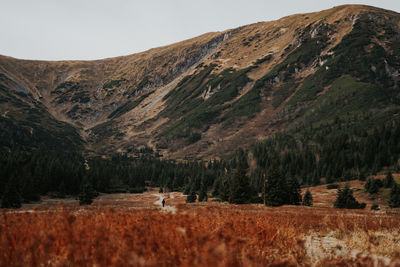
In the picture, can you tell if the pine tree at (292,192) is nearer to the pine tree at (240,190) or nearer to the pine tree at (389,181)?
the pine tree at (240,190)

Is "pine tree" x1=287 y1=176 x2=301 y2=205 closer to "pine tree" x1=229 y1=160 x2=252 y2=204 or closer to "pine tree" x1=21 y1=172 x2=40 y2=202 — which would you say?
"pine tree" x1=229 y1=160 x2=252 y2=204

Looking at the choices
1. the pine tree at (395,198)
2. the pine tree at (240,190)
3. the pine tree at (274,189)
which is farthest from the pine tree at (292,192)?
the pine tree at (395,198)

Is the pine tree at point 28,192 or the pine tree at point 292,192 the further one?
the pine tree at point 28,192

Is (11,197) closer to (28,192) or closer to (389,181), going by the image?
(28,192)

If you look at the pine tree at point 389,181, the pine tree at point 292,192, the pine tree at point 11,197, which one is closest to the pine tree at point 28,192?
the pine tree at point 11,197

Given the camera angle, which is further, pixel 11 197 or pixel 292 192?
pixel 292 192

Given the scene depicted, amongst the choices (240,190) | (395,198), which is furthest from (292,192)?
(395,198)

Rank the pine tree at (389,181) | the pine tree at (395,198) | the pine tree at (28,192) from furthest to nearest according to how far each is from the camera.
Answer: the pine tree at (389,181) → the pine tree at (28,192) → the pine tree at (395,198)

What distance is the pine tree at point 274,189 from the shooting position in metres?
46.8

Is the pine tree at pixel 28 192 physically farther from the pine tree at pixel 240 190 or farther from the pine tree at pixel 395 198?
the pine tree at pixel 395 198

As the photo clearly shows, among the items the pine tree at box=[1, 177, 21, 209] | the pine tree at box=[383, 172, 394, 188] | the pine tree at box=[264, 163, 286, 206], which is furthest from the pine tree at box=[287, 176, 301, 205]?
the pine tree at box=[1, 177, 21, 209]

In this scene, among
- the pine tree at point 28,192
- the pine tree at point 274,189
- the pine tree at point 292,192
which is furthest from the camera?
the pine tree at point 28,192

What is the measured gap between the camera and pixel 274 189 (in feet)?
156

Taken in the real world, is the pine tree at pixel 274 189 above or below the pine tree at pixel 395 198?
above
